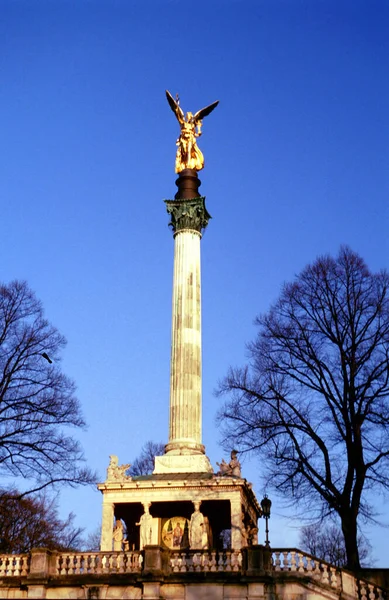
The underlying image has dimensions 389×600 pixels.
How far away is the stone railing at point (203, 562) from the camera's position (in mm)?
24375

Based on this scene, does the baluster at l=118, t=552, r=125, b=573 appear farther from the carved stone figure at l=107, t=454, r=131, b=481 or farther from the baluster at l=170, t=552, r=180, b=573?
the carved stone figure at l=107, t=454, r=131, b=481

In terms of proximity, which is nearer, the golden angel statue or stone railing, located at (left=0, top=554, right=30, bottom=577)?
stone railing, located at (left=0, top=554, right=30, bottom=577)

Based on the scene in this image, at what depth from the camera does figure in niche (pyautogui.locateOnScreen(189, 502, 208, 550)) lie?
108 ft

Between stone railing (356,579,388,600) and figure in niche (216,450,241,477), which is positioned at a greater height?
figure in niche (216,450,241,477)

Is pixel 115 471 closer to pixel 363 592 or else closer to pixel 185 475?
pixel 185 475

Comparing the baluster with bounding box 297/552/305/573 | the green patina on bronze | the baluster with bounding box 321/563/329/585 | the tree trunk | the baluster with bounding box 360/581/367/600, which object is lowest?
the baluster with bounding box 360/581/367/600

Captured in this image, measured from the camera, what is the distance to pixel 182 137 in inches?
1794

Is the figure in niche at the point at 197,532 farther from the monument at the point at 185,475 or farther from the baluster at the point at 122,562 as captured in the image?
the baluster at the point at 122,562

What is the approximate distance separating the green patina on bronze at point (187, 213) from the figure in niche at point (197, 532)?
55.1 feet

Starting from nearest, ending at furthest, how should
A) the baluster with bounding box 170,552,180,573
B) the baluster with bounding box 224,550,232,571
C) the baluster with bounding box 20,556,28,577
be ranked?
the baluster with bounding box 224,550,232,571
the baluster with bounding box 170,552,180,573
the baluster with bounding box 20,556,28,577

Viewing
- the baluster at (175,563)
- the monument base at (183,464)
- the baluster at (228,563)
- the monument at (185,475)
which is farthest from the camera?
the monument base at (183,464)

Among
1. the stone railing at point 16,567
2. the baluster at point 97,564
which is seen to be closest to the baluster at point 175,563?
the baluster at point 97,564

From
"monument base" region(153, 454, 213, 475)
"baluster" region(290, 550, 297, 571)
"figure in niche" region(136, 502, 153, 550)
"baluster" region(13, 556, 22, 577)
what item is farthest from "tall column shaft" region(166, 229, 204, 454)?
"baluster" region(290, 550, 297, 571)

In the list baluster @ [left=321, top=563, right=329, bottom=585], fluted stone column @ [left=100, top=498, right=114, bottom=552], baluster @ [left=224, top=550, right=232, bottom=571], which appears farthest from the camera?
fluted stone column @ [left=100, top=498, right=114, bottom=552]
